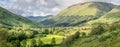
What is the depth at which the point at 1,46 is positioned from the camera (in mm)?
139375

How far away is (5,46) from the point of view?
14312 cm

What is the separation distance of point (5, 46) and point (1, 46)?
3972 mm
